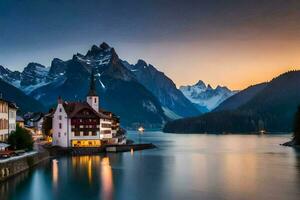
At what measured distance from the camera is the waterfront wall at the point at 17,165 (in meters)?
72.3

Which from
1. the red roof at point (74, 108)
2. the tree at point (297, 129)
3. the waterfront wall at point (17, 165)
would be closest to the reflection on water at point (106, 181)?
the waterfront wall at point (17, 165)

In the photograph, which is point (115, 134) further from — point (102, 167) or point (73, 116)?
point (102, 167)

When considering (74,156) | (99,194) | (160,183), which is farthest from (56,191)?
(74,156)

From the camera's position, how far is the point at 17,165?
81500 mm

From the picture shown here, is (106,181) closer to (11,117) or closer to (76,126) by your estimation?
(11,117)

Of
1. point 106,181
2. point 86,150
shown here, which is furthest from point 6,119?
point 86,150

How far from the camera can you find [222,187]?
70688mm

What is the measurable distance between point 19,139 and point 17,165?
14.5 meters

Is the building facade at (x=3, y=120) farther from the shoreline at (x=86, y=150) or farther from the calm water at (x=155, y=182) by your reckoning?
the shoreline at (x=86, y=150)

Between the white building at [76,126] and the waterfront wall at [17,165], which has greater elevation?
the white building at [76,126]

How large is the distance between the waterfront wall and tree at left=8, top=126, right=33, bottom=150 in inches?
117

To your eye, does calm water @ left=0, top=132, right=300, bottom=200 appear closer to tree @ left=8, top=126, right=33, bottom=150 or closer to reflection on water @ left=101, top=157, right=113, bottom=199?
reflection on water @ left=101, top=157, right=113, bottom=199

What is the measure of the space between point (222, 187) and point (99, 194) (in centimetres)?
1853

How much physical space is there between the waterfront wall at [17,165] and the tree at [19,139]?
297cm
